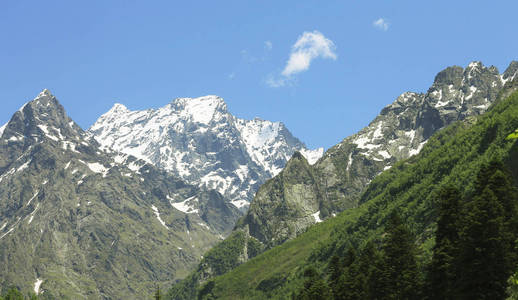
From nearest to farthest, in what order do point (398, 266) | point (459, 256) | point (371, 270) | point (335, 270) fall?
point (459, 256) → point (398, 266) → point (371, 270) → point (335, 270)

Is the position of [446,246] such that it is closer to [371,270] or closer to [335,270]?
[371,270]

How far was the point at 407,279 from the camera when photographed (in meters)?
79.9

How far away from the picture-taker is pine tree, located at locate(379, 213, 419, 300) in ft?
263

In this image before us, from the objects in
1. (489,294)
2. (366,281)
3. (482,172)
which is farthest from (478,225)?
(366,281)

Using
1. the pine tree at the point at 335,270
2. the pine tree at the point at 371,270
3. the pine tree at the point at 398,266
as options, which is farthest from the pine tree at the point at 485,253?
the pine tree at the point at 335,270

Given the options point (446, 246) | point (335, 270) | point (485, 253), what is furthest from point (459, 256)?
point (335, 270)

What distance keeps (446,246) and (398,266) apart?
13.2 meters

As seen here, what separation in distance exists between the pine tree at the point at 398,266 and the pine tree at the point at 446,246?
6.95 m

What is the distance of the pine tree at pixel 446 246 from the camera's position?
6875cm

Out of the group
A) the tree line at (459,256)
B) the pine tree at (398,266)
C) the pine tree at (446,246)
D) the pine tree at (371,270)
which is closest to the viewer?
the tree line at (459,256)

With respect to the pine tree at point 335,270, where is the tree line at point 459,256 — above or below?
below

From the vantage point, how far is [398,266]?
81625mm

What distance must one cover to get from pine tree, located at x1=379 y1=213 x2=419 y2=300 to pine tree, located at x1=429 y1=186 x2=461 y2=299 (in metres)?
6.95

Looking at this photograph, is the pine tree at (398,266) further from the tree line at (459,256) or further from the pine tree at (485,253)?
the pine tree at (485,253)
